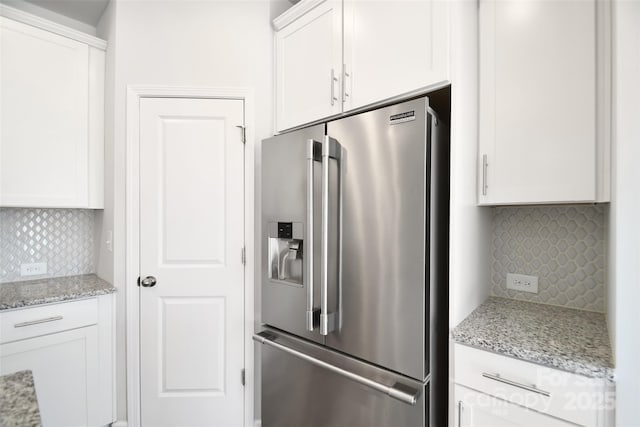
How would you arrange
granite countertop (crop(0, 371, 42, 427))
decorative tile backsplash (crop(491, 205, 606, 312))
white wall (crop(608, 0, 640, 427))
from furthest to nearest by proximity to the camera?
1. decorative tile backsplash (crop(491, 205, 606, 312))
2. white wall (crop(608, 0, 640, 427))
3. granite countertop (crop(0, 371, 42, 427))

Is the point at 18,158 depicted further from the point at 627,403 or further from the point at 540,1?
the point at 627,403

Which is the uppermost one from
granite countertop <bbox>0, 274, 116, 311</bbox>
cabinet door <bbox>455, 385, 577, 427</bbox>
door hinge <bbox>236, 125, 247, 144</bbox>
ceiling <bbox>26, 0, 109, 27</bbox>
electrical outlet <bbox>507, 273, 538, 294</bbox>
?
ceiling <bbox>26, 0, 109, 27</bbox>

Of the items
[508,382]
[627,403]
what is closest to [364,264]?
[508,382]

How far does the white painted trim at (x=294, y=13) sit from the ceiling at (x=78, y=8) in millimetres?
1185

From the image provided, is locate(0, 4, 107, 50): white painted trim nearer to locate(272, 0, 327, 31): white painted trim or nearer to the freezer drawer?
locate(272, 0, 327, 31): white painted trim

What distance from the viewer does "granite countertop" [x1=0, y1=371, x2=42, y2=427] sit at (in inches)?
23.1

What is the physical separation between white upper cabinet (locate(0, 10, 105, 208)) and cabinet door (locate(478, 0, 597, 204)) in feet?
7.69

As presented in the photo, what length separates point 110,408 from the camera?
6.13 ft

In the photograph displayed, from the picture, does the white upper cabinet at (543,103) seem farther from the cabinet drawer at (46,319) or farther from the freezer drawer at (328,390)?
the cabinet drawer at (46,319)

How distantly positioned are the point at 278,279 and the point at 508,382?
3.41 feet

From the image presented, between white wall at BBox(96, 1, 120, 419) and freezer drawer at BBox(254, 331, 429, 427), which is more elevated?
white wall at BBox(96, 1, 120, 419)

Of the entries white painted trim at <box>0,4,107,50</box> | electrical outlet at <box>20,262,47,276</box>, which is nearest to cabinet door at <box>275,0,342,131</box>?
white painted trim at <box>0,4,107,50</box>

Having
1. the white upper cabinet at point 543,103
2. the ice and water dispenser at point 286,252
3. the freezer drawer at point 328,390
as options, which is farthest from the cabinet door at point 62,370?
the white upper cabinet at point 543,103

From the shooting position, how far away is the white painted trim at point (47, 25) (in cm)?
178
